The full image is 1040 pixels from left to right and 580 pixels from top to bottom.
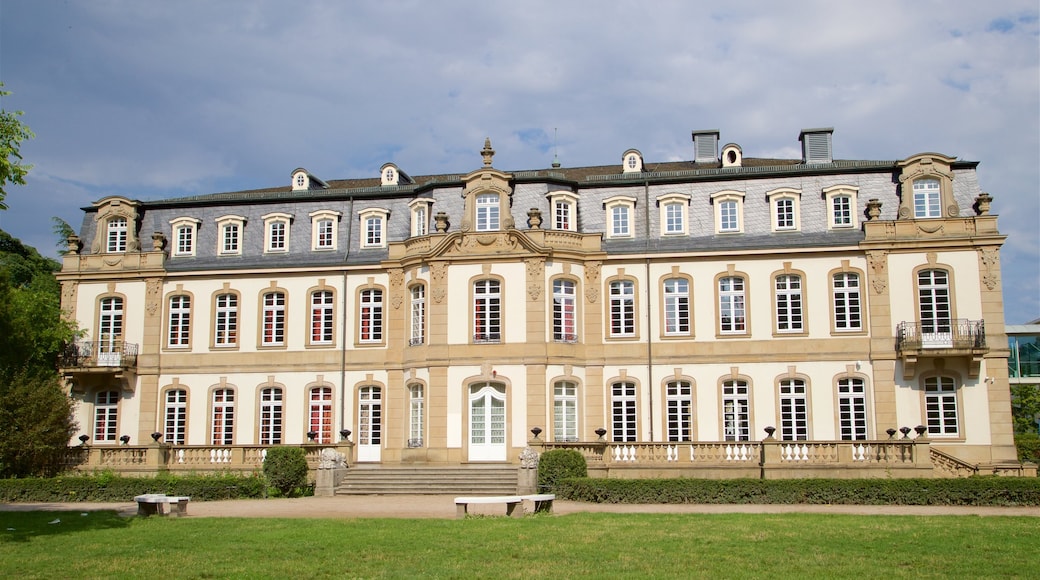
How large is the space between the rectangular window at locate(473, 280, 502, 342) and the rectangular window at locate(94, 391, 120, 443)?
47.4 ft

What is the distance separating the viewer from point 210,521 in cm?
2223

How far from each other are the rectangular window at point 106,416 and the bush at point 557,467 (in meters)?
18.2

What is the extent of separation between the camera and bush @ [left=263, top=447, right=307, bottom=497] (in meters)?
32.0

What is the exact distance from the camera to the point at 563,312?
122 feet

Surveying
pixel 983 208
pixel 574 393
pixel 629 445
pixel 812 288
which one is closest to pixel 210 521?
pixel 629 445

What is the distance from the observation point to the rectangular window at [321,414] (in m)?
38.7

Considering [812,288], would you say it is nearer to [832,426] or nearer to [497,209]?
[832,426]

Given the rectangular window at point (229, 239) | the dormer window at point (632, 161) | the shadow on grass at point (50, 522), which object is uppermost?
the dormer window at point (632, 161)

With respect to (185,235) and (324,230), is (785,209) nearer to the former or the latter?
(324,230)

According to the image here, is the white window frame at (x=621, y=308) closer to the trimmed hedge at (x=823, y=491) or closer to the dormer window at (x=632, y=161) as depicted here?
the dormer window at (x=632, y=161)

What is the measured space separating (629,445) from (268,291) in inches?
627

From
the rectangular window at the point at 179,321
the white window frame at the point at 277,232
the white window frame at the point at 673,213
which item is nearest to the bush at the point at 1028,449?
the white window frame at the point at 673,213

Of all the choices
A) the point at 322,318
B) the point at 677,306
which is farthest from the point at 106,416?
the point at 677,306

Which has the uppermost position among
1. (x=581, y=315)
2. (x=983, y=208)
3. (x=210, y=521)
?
(x=983, y=208)
